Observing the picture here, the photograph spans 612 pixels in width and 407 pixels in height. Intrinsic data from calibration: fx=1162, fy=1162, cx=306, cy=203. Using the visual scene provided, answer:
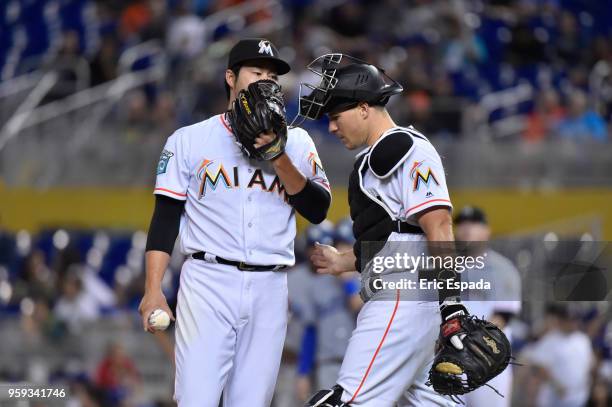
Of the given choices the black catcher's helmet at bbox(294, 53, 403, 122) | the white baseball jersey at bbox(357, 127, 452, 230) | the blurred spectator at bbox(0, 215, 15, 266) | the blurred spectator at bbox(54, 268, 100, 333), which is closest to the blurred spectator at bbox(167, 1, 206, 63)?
the blurred spectator at bbox(0, 215, 15, 266)

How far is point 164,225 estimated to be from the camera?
17.3ft

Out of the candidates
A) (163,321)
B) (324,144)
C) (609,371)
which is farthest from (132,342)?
(163,321)

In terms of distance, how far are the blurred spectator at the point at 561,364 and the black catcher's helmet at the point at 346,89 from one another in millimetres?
4888

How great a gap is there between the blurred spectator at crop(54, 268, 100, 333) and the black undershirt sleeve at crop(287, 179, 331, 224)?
625cm

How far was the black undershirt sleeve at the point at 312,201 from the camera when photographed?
5184mm

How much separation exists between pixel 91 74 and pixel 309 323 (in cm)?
693

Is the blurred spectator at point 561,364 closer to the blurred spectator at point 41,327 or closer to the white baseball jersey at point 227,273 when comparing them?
the blurred spectator at point 41,327

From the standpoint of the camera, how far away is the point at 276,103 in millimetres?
4973

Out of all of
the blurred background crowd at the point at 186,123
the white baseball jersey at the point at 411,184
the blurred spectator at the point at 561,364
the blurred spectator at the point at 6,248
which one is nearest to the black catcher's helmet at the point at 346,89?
the white baseball jersey at the point at 411,184

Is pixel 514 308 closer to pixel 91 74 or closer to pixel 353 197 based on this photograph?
pixel 353 197

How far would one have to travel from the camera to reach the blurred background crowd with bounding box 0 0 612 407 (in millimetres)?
10555

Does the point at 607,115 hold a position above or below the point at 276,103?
above

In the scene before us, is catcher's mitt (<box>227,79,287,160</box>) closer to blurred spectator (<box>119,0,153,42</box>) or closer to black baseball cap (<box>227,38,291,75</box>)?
black baseball cap (<box>227,38,291,75</box>)

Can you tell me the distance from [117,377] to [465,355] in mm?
6114
